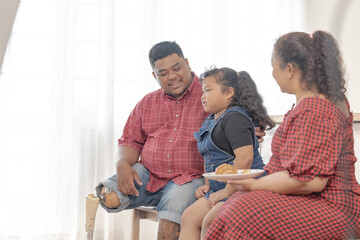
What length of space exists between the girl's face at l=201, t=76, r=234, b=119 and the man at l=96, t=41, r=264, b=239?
183 millimetres

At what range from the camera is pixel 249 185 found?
3.08ft

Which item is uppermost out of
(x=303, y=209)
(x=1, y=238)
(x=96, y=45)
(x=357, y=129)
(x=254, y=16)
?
(x=254, y=16)

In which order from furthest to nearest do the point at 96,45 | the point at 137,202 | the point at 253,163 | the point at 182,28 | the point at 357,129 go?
the point at 182,28 < the point at 96,45 < the point at 357,129 < the point at 137,202 < the point at 253,163

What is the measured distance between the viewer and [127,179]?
5.10 feet

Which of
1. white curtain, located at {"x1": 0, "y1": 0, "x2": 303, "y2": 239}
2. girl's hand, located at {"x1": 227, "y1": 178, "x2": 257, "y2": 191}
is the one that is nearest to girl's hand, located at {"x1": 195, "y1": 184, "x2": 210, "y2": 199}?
girl's hand, located at {"x1": 227, "y1": 178, "x2": 257, "y2": 191}

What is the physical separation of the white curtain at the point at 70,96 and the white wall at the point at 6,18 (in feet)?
6.68

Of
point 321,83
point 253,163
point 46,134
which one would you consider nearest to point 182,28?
point 46,134

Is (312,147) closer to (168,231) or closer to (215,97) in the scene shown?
(215,97)

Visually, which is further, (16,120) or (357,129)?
(16,120)

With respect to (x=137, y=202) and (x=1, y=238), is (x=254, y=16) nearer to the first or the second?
(x=137, y=202)

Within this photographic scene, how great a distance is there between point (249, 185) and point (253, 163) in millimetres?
418

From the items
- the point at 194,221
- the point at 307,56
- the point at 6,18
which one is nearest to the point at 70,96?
the point at 194,221

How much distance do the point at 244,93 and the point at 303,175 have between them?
1.87 feet

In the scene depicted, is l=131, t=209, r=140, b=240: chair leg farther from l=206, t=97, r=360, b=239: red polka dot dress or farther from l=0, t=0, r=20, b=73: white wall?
l=0, t=0, r=20, b=73: white wall
